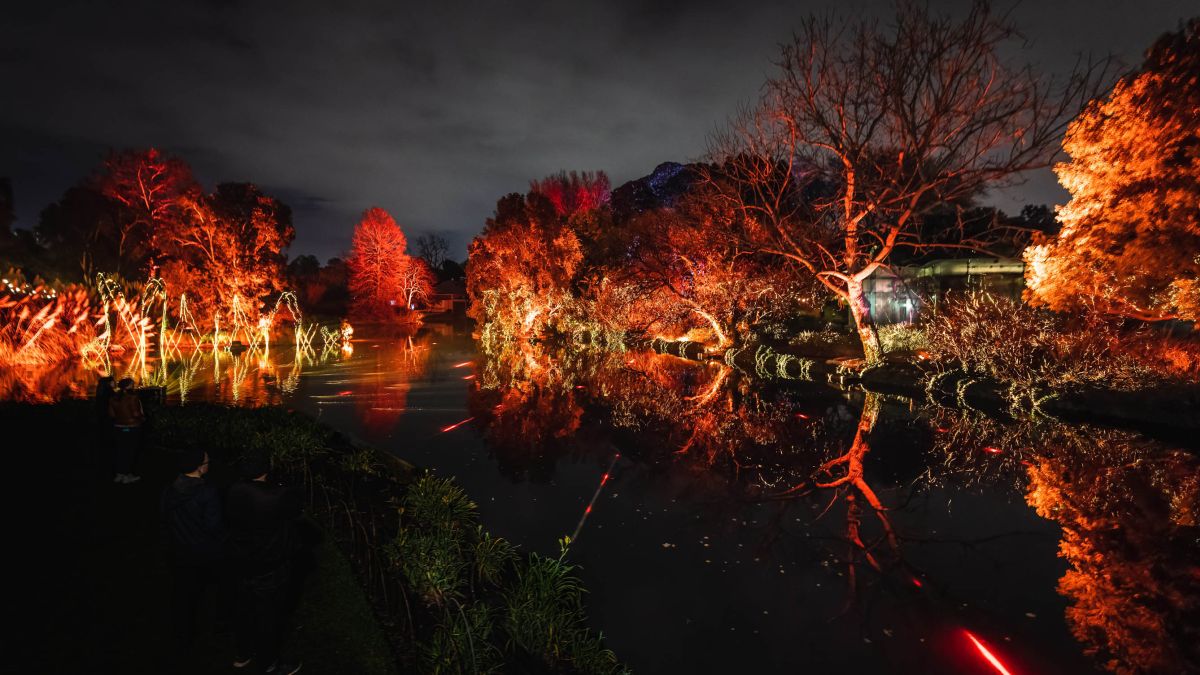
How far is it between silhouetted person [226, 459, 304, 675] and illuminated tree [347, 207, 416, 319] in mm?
55975

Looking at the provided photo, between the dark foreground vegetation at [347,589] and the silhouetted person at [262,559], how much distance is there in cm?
28

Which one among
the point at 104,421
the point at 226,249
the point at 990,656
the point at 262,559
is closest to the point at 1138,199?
the point at 990,656

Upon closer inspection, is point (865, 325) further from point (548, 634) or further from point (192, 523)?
point (192, 523)

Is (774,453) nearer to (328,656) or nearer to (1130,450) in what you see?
(1130,450)

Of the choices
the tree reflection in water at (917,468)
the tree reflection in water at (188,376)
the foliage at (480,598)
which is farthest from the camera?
the tree reflection in water at (188,376)

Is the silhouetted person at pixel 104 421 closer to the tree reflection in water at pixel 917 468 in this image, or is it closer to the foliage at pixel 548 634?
the tree reflection in water at pixel 917 468

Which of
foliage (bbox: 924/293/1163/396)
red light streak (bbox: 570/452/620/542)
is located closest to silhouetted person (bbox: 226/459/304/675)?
Result: red light streak (bbox: 570/452/620/542)

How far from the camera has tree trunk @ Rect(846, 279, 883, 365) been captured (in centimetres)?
1973

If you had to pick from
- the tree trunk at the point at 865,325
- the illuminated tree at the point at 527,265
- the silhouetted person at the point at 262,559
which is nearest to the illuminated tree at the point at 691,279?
the illuminated tree at the point at 527,265

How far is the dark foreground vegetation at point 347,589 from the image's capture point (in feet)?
14.0

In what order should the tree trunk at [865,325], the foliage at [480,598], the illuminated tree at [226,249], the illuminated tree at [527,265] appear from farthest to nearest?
the illuminated tree at [527,265] < the illuminated tree at [226,249] < the tree trunk at [865,325] < the foliage at [480,598]

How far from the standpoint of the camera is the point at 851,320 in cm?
3259

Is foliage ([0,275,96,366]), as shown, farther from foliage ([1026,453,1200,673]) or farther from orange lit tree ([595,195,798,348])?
foliage ([1026,453,1200,673])

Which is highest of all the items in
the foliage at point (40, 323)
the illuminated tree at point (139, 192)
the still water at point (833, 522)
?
the illuminated tree at point (139, 192)
